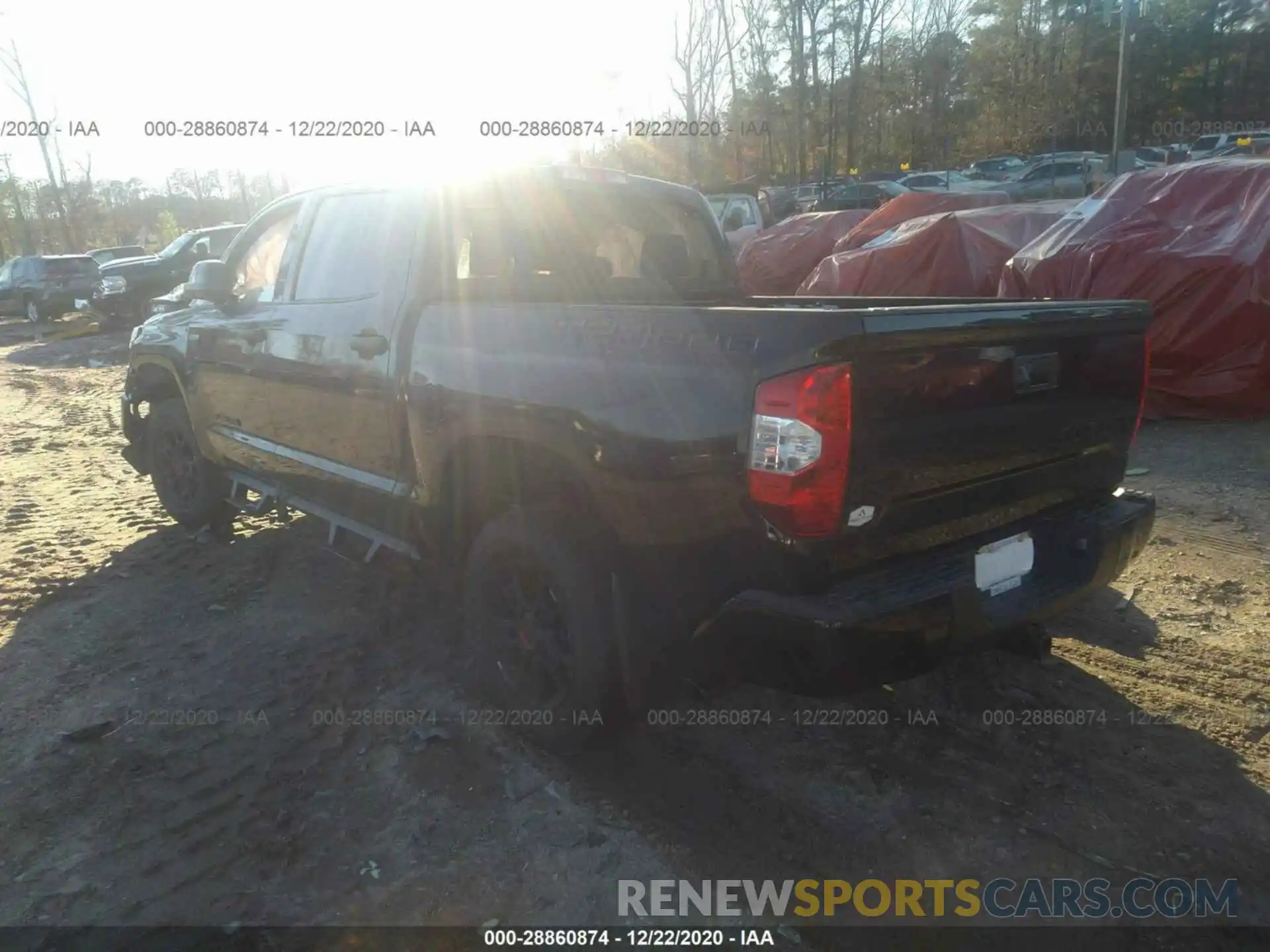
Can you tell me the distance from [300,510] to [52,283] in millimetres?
20986

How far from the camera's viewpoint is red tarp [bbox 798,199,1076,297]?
847 cm

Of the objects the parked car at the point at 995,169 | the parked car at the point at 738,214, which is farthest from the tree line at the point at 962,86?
the parked car at the point at 738,214

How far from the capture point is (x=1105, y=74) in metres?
38.6

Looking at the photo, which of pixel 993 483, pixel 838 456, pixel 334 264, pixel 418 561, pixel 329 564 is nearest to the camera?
pixel 838 456

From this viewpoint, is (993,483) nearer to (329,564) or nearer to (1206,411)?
(329,564)

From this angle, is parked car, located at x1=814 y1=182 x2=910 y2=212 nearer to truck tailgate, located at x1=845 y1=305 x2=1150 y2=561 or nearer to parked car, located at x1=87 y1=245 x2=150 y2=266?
parked car, located at x1=87 y1=245 x2=150 y2=266

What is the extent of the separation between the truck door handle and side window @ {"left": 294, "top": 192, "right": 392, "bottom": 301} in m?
0.20

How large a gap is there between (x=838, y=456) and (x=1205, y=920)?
1491mm

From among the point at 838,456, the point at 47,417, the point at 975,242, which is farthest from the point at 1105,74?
the point at 838,456

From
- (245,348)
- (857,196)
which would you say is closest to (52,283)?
(245,348)

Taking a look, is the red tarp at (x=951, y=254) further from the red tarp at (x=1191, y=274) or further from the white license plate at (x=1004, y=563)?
the white license plate at (x=1004, y=563)

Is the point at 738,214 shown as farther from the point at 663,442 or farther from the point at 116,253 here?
the point at 116,253

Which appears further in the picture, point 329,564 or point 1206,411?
point 1206,411

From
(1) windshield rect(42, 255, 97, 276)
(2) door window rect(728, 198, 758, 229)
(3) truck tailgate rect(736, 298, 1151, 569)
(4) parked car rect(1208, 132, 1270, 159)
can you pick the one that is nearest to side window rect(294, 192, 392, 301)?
(3) truck tailgate rect(736, 298, 1151, 569)
